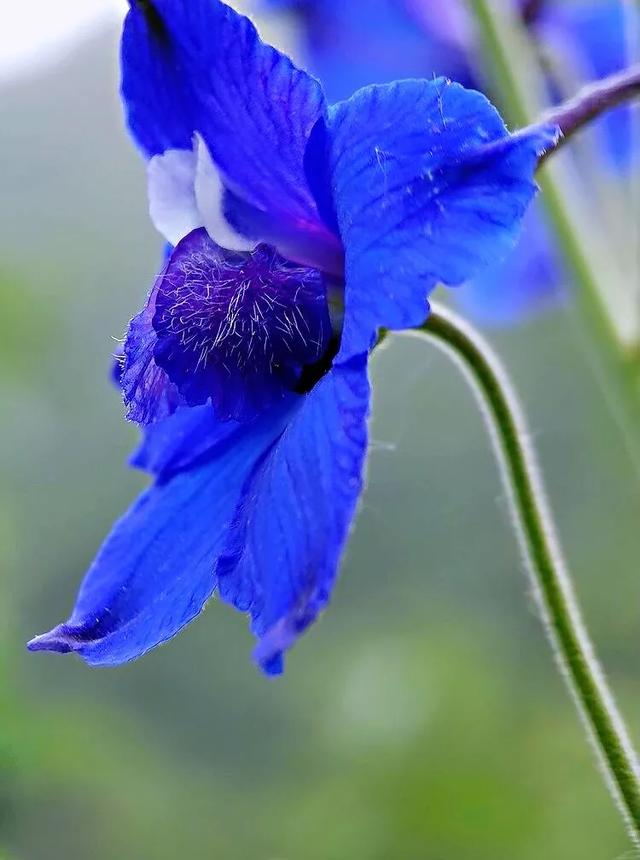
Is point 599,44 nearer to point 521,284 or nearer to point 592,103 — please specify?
point 521,284

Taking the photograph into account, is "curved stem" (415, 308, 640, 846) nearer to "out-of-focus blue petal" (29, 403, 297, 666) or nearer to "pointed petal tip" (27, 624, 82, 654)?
"out-of-focus blue petal" (29, 403, 297, 666)

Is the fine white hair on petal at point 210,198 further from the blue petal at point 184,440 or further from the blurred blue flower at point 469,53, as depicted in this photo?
the blurred blue flower at point 469,53

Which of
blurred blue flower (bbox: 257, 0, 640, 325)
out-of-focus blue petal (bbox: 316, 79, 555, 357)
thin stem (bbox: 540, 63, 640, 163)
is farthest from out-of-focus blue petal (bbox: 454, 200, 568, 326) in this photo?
out-of-focus blue petal (bbox: 316, 79, 555, 357)

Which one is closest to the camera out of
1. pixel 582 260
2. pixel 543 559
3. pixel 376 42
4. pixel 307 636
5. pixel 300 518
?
pixel 300 518

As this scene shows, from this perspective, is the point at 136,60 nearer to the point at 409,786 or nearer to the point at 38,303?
the point at 38,303

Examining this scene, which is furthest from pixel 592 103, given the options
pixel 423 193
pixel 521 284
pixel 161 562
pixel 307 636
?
pixel 307 636
